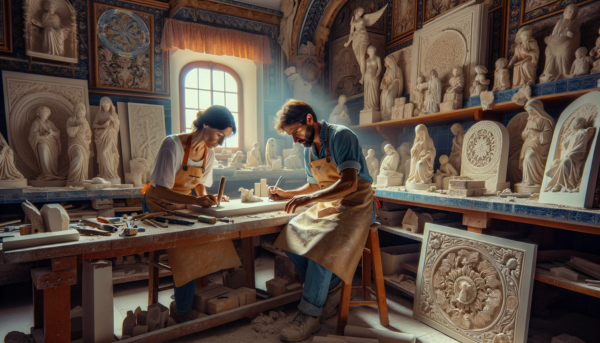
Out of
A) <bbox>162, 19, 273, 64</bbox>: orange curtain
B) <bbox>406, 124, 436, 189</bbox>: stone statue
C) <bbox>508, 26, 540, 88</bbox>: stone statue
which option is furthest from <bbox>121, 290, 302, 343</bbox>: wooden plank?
<bbox>162, 19, 273, 64</bbox>: orange curtain

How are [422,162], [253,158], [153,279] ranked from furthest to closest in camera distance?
[253,158] < [422,162] < [153,279]

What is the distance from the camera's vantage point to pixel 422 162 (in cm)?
427

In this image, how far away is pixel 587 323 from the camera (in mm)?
3137

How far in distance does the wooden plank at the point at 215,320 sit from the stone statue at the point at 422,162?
6.62 ft

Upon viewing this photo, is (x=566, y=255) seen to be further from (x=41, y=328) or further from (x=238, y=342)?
(x=41, y=328)

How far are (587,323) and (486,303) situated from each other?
124cm

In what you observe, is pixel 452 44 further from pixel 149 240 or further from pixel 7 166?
pixel 7 166

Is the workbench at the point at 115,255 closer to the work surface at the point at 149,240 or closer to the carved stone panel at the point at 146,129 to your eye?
the work surface at the point at 149,240

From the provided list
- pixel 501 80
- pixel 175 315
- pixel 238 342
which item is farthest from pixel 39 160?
pixel 501 80

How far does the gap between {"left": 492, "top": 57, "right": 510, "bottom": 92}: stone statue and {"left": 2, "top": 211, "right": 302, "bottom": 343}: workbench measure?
9.22ft

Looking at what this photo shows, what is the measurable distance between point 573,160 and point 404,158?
8.09 feet

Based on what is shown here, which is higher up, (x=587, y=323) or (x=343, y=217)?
(x=343, y=217)

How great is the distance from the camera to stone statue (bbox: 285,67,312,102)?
6.95 m

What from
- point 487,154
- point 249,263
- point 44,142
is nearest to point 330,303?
point 249,263
